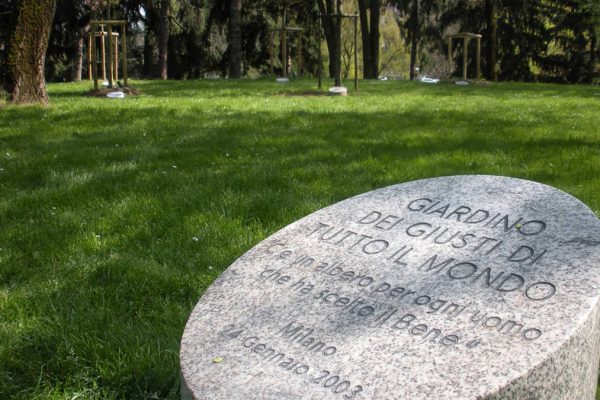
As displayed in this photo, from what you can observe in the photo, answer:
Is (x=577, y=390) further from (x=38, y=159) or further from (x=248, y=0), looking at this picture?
(x=248, y=0)

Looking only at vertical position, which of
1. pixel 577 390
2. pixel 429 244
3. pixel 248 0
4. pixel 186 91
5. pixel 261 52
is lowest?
pixel 577 390

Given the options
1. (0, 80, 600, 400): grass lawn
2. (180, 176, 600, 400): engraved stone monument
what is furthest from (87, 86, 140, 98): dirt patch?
(180, 176, 600, 400): engraved stone monument

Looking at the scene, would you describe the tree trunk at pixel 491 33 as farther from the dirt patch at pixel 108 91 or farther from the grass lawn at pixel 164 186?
the dirt patch at pixel 108 91

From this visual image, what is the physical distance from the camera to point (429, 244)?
2910mm

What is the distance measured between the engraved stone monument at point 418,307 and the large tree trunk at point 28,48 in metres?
8.42

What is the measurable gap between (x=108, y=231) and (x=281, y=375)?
3.00 meters

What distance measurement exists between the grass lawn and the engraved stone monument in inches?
24.6

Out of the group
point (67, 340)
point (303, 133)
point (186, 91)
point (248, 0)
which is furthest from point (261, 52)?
point (67, 340)

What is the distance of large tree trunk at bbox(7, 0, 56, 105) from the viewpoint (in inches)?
402

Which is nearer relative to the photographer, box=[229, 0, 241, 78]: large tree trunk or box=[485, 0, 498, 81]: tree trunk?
box=[229, 0, 241, 78]: large tree trunk

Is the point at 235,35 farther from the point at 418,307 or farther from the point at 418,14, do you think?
the point at 418,307

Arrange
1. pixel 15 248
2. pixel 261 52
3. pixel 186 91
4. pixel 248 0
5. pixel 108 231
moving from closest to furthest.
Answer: pixel 15 248
pixel 108 231
pixel 186 91
pixel 248 0
pixel 261 52

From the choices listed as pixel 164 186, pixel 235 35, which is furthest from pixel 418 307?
pixel 235 35

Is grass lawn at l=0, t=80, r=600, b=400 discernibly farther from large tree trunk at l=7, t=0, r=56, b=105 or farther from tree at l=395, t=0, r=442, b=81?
tree at l=395, t=0, r=442, b=81
